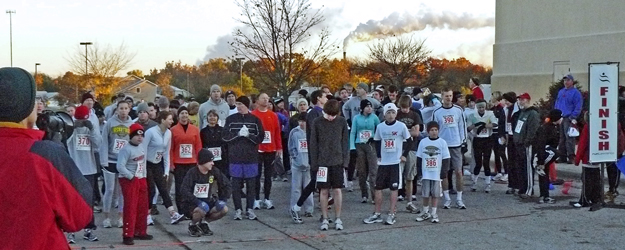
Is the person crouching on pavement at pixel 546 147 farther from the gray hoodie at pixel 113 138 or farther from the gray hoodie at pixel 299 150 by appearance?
the gray hoodie at pixel 113 138

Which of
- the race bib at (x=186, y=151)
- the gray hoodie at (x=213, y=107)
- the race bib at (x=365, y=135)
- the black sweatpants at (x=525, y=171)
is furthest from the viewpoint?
the gray hoodie at (x=213, y=107)

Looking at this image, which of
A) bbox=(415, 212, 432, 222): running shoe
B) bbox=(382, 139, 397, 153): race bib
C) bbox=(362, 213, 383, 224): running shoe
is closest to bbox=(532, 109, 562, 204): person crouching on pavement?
bbox=(415, 212, 432, 222): running shoe

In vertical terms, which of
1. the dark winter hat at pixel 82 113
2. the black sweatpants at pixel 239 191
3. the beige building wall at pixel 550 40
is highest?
the beige building wall at pixel 550 40

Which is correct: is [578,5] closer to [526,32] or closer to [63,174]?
[526,32]

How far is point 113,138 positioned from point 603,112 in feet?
24.0

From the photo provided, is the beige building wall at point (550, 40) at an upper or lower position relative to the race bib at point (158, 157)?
upper

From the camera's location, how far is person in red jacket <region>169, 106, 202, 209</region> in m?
11.9

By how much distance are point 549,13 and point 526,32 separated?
1888mm

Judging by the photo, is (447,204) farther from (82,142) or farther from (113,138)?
(82,142)

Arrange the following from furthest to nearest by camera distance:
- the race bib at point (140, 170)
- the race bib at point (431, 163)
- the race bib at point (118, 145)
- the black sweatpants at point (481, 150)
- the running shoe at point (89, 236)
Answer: the black sweatpants at point (481, 150)
the race bib at point (431, 163)
the race bib at point (118, 145)
the running shoe at point (89, 236)
the race bib at point (140, 170)

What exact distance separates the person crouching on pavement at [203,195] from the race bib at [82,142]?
1520 mm

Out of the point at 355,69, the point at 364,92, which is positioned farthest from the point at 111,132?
the point at 355,69

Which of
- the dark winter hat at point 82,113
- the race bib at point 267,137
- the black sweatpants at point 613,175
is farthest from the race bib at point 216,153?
the black sweatpants at point 613,175

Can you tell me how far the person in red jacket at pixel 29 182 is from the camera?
10.8 ft
